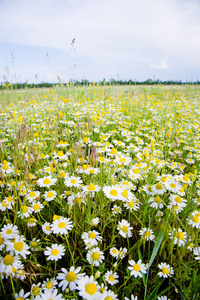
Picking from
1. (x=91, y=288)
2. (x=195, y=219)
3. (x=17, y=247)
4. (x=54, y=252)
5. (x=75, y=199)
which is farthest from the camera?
(x=195, y=219)

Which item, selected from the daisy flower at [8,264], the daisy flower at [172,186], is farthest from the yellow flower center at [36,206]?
the daisy flower at [172,186]

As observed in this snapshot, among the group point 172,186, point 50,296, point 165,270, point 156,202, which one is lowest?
point 165,270

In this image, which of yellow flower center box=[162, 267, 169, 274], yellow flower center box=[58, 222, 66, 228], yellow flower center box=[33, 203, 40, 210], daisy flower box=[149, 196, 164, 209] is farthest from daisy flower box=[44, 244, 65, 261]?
daisy flower box=[149, 196, 164, 209]

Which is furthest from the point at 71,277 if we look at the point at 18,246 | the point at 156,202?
the point at 156,202

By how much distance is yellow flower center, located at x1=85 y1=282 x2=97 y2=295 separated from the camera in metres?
0.78

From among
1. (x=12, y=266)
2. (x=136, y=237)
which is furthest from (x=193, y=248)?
(x=12, y=266)

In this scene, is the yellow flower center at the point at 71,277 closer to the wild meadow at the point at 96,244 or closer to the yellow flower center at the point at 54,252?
the wild meadow at the point at 96,244

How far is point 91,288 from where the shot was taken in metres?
0.78

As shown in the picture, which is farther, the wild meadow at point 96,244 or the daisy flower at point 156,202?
the daisy flower at point 156,202

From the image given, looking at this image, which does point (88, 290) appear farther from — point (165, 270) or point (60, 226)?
point (165, 270)

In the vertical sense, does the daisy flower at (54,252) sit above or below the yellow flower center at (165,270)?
above

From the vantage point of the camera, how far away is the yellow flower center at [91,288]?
0.78 m

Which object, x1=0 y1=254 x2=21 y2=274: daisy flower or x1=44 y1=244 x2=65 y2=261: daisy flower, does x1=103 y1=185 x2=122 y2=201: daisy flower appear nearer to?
x1=44 y1=244 x2=65 y2=261: daisy flower

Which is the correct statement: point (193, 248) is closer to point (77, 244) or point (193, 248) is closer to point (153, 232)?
point (153, 232)
